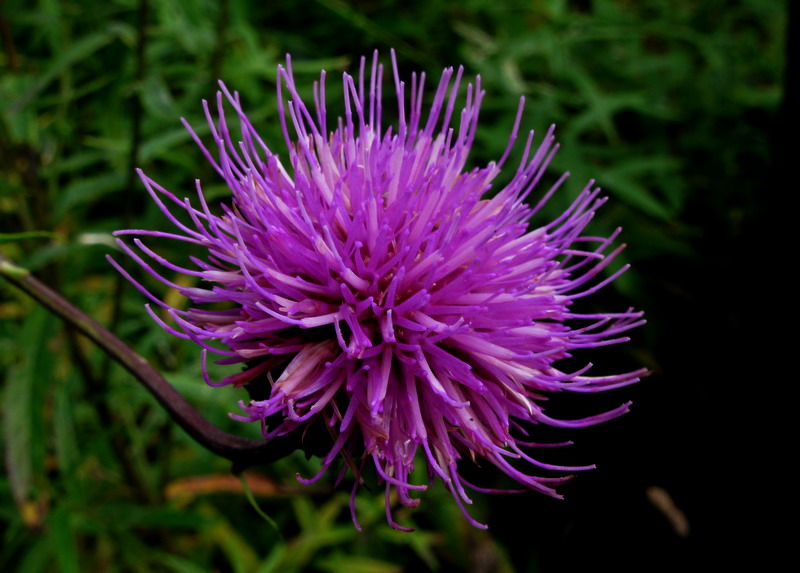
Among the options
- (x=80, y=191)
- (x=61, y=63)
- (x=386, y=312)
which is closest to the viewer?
(x=386, y=312)

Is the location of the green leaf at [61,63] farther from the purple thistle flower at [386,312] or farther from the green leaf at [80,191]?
the purple thistle flower at [386,312]

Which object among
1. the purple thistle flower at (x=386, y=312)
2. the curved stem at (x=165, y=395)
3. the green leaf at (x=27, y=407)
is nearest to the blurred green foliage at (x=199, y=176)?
the green leaf at (x=27, y=407)

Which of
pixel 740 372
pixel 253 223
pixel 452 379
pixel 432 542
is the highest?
pixel 740 372

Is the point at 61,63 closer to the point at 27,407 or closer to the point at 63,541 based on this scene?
the point at 27,407

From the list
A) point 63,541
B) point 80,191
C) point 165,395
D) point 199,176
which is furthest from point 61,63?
point 63,541

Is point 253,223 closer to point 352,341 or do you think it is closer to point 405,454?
point 352,341

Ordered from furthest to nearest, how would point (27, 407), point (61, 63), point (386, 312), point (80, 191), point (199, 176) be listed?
point (199, 176), point (80, 191), point (61, 63), point (27, 407), point (386, 312)

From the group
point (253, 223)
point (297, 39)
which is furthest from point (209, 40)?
point (253, 223)
